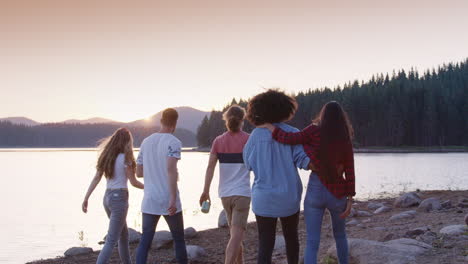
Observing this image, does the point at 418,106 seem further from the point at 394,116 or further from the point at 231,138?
the point at 231,138

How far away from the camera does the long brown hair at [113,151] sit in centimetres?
633

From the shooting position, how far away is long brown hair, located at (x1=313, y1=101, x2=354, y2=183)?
4719 mm

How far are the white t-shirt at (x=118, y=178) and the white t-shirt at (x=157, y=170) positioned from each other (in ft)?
1.57

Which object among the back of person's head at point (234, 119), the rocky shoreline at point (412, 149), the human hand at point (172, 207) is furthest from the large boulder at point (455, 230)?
the rocky shoreline at point (412, 149)

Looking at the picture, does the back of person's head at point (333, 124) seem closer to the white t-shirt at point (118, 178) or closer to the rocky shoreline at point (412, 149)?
the white t-shirt at point (118, 178)

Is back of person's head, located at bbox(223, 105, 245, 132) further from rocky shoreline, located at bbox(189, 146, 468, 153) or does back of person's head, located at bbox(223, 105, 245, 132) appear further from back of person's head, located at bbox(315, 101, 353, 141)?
rocky shoreline, located at bbox(189, 146, 468, 153)

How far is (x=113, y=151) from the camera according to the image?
6.39 m

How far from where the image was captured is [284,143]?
4.67 m

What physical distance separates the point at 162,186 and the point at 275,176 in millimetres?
1850

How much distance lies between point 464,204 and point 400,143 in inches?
3852

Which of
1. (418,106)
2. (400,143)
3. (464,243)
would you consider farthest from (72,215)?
(418,106)

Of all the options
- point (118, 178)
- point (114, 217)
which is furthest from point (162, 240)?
point (118, 178)

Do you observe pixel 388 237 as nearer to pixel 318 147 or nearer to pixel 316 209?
pixel 316 209

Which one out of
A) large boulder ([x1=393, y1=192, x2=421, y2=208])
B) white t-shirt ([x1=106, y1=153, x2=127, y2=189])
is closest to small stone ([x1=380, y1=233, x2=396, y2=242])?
white t-shirt ([x1=106, y1=153, x2=127, y2=189])
